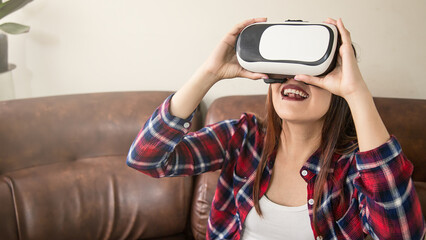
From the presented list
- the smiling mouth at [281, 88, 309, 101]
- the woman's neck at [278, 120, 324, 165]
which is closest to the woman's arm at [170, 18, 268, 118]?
the smiling mouth at [281, 88, 309, 101]

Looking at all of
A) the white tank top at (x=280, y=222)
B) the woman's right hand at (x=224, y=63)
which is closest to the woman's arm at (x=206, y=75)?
the woman's right hand at (x=224, y=63)

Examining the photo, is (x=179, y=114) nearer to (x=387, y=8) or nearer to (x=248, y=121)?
(x=248, y=121)

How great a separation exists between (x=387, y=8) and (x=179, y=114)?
2.76 feet

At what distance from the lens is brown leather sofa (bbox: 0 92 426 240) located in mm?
1416

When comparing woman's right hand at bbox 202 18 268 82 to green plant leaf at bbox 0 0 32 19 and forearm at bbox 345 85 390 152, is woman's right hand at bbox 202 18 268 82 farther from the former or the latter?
green plant leaf at bbox 0 0 32 19

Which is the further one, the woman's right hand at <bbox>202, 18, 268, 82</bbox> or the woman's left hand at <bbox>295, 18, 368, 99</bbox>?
the woman's right hand at <bbox>202, 18, 268, 82</bbox>

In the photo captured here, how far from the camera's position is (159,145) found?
1038mm

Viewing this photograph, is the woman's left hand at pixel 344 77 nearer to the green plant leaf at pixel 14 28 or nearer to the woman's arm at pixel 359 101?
the woman's arm at pixel 359 101

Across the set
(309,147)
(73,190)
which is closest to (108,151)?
(73,190)

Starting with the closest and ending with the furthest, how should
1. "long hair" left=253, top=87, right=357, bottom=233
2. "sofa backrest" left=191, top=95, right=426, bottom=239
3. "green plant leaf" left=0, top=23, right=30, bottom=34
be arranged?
1. "long hair" left=253, top=87, right=357, bottom=233
2. "sofa backrest" left=191, top=95, right=426, bottom=239
3. "green plant leaf" left=0, top=23, right=30, bottom=34

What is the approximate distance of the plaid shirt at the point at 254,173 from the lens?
0.87m

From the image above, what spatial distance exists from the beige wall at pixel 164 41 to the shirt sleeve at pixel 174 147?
0.53 meters

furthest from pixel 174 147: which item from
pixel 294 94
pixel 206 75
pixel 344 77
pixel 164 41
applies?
pixel 164 41

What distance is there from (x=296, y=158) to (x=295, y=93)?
219 mm
